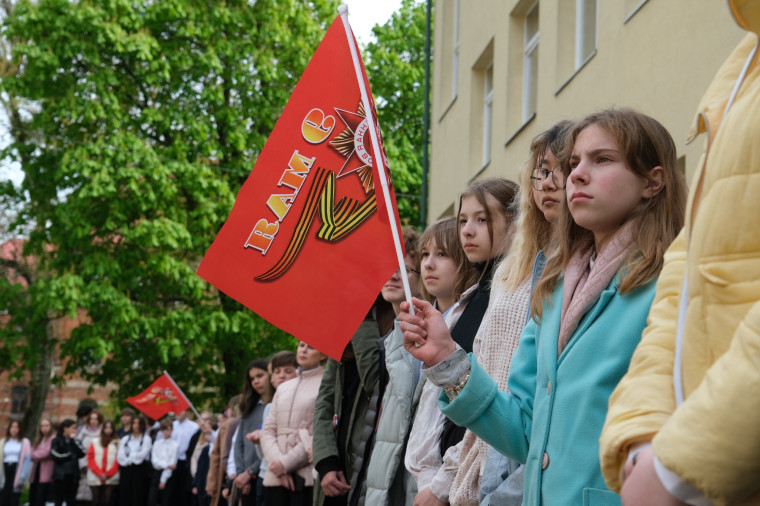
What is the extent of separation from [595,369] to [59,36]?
22105 millimetres

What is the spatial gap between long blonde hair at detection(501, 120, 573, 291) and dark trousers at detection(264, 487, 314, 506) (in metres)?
4.57

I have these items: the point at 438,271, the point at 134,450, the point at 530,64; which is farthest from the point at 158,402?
the point at 438,271

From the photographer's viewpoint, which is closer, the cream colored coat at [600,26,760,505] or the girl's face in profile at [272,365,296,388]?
the cream colored coat at [600,26,760,505]

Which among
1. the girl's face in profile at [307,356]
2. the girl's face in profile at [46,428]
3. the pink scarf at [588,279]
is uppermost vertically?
the pink scarf at [588,279]

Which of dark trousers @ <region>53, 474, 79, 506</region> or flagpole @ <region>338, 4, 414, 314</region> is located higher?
flagpole @ <region>338, 4, 414, 314</region>

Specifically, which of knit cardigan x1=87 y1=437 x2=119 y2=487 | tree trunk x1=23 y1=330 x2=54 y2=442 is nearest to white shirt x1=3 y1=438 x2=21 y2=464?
knit cardigan x1=87 y1=437 x2=119 y2=487

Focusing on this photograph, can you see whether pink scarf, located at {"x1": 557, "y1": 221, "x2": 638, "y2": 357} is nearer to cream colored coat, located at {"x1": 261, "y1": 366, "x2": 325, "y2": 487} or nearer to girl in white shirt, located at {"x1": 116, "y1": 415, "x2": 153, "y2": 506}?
cream colored coat, located at {"x1": 261, "y1": 366, "x2": 325, "y2": 487}

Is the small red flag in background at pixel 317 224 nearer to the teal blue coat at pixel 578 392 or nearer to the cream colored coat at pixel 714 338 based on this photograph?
the teal blue coat at pixel 578 392

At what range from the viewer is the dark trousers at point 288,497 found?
8.43 metres

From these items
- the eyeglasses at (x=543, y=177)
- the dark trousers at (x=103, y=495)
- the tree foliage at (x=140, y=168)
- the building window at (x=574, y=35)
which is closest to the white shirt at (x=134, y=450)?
the dark trousers at (x=103, y=495)

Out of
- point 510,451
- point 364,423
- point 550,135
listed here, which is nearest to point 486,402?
point 510,451

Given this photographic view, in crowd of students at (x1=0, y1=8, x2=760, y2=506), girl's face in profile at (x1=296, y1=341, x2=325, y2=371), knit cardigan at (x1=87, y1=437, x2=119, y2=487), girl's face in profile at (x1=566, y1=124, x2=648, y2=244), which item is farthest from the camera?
knit cardigan at (x1=87, y1=437, x2=119, y2=487)

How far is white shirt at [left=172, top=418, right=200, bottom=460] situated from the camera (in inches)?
779

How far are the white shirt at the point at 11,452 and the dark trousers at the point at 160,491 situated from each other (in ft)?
11.1
